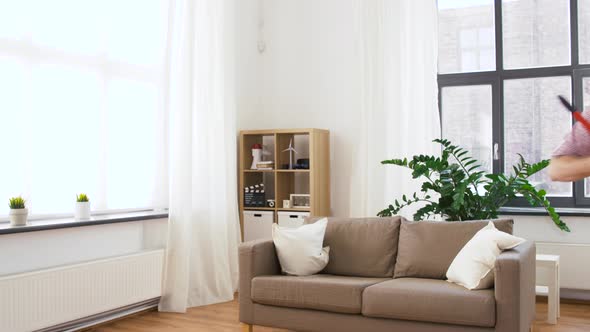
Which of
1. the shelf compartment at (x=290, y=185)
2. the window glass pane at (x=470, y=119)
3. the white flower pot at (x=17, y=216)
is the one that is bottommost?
the white flower pot at (x=17, y=216)

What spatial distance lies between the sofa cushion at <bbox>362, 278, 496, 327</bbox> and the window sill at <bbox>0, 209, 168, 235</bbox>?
6.50 ft

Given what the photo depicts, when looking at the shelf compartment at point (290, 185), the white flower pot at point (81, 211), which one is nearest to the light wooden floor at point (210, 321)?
the white flower pot at point (81, 211)

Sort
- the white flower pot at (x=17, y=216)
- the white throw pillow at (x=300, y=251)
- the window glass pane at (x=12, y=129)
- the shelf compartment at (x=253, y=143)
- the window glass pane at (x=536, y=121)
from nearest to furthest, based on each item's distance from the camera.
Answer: the white flower pot at (x=17, y=216)
the window glass pane at (x=12, y=129)
the white throw pillow at (x=300, y=251)
the window glass pane at (x=536, y=121)
the shelf compartment at (x=253, y=143)

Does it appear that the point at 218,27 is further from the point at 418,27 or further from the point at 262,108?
the point at 418,27

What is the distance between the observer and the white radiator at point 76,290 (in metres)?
3.84

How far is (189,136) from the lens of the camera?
210 inches

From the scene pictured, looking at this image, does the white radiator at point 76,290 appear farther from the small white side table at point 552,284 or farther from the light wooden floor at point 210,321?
the small white side table at point 552,284

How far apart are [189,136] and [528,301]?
3.01 metres

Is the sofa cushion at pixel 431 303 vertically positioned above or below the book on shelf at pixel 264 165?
below

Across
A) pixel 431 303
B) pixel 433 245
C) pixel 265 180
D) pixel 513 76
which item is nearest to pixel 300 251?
pixel 433 245

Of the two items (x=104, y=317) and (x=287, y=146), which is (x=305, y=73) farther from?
(x=104, y=317)

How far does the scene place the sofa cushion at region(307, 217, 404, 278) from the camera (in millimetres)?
4289

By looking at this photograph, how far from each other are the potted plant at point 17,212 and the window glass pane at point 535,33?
4255 mm

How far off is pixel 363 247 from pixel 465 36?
262 cm
